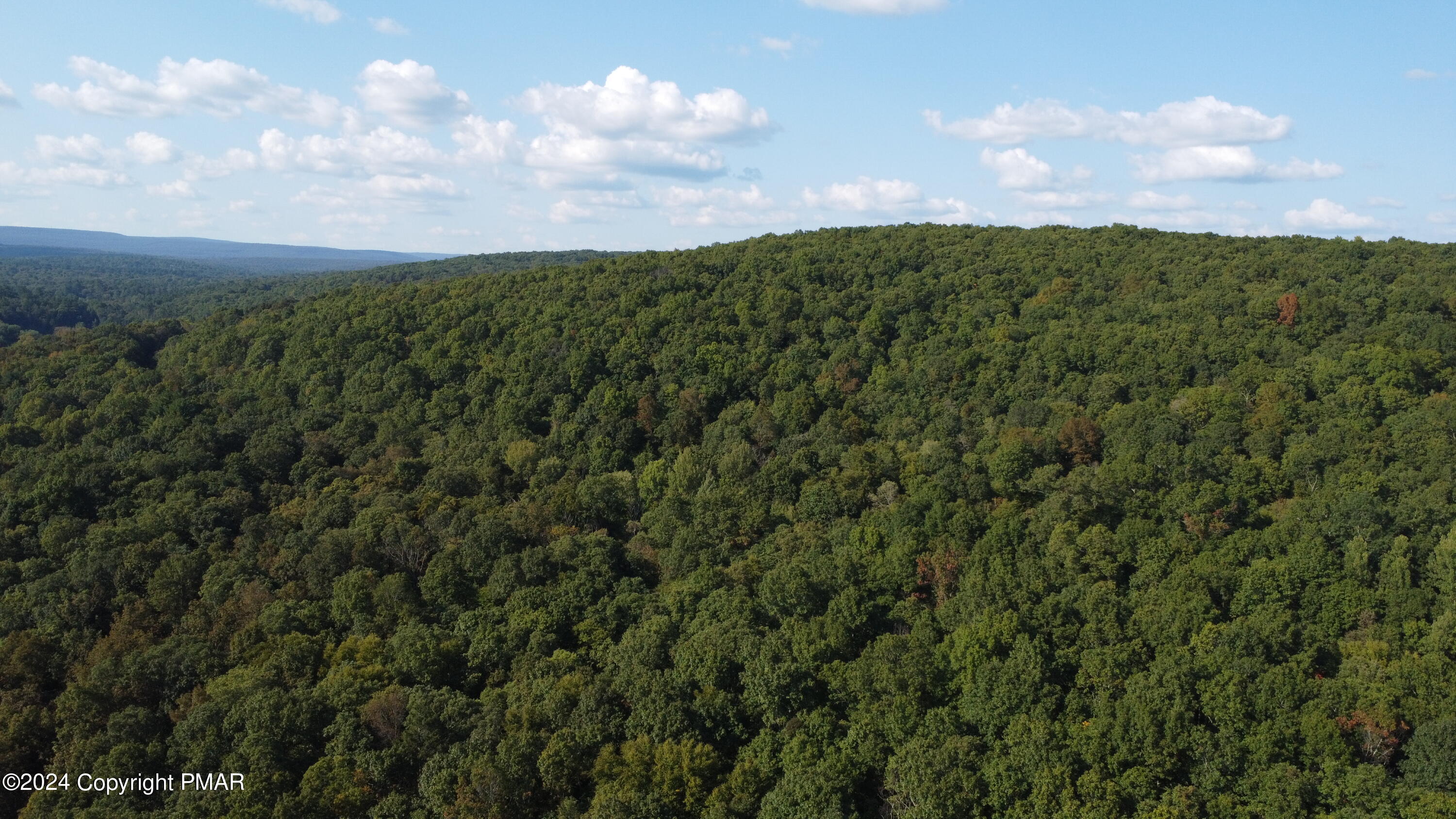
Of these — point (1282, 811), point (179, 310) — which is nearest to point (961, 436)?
point (1282, 811)

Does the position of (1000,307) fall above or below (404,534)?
above

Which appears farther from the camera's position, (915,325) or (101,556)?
(915,325)

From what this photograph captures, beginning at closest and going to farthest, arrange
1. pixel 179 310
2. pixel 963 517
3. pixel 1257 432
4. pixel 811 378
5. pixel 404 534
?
pixel 963 517, pixel 404 534, pixel 1257 432, pixel 811 378, pixel 179 310

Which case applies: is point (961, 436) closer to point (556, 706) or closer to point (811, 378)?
point (811, 378)

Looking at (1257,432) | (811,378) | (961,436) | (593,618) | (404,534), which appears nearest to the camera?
(593,618)

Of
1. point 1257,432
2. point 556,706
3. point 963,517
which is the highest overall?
point 1257,432

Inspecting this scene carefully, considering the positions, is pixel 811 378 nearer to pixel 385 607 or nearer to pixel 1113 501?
pixel 1113 501

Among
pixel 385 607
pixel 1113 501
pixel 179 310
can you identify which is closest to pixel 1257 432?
pixel 1113 501
